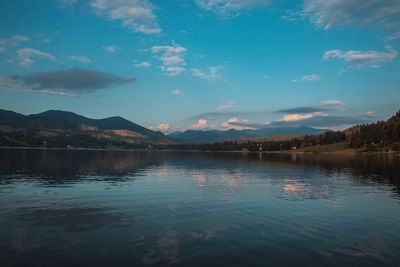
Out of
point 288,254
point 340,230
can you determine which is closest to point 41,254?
point 288,254

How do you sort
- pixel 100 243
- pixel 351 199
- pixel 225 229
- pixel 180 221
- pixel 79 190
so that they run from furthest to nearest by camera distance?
pixel 79 190 < pixel 351 199 < pixel 180 221 < pixel 225 229 < pixel 100 243

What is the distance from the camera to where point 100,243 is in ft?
63.2

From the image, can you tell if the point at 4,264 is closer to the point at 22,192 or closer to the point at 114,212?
the point at 114,212

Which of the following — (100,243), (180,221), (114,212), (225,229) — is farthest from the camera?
(114,212)

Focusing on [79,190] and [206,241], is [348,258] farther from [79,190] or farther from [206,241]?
[79,190]

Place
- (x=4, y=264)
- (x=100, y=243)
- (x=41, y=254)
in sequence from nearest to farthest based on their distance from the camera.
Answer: (x=4, y=264), (x=41, y=254), (x=100, y=243)

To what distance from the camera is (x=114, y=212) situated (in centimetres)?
2912

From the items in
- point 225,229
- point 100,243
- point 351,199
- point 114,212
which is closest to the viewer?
point 100,243

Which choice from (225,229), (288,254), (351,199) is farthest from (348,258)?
(351,199)

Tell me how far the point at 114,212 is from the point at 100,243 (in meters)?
10.1

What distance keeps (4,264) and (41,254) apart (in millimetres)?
2016

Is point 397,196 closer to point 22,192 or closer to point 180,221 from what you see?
point 180,221

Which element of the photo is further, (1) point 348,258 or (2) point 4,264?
(1) point 348,258

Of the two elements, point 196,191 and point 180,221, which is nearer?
point 180,221
